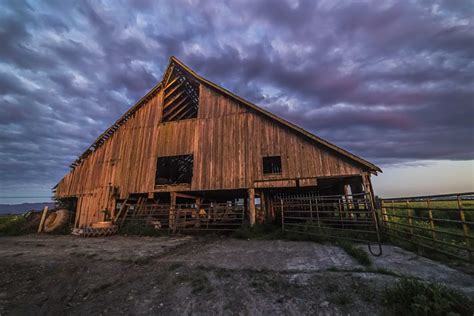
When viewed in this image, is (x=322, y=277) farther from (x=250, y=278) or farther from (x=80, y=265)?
(x=80, y=265)

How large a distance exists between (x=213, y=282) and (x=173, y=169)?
54.5ft

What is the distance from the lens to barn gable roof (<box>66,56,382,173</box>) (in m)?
11.2

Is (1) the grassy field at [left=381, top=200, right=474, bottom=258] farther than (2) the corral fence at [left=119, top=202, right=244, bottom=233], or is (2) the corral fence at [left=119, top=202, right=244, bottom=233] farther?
(2) the corral fence at [left=119, top=202, right=244, bottom=233]

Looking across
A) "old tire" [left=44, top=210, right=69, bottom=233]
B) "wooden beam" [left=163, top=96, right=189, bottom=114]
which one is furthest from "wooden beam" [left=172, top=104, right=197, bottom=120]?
"old tire" [left=44, top=210, right=69, bottom=233]

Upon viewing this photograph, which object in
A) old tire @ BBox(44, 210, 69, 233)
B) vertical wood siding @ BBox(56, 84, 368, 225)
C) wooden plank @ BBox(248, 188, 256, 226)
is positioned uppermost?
vertical wood siding @ BBox(56, 84, 368, 225)

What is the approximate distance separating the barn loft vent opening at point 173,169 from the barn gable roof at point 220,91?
4.35m

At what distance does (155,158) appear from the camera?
1505 cm

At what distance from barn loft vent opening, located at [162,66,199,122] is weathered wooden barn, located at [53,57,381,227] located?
8cm

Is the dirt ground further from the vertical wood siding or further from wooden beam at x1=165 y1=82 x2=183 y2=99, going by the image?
wooden beam at x1=165 y1=82 x2=183 y2=99

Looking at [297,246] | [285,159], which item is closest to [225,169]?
[285,159]

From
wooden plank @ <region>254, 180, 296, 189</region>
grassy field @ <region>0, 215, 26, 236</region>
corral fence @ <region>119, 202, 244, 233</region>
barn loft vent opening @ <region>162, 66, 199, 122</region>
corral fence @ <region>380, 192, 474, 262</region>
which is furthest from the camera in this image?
barn loft vent opening @ <region>162, 66, 199, 122</region>

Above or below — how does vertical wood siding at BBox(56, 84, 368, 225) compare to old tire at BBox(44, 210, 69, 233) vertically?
above

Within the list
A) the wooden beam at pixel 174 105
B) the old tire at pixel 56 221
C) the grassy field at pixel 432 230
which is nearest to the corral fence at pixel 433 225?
the grassy field at pixel 432 230

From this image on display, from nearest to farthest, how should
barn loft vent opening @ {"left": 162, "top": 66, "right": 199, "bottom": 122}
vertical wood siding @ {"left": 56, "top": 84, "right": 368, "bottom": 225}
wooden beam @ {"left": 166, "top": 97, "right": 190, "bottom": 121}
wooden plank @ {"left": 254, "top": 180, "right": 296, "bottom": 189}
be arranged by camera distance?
1. wooden plank @ {"left": 254, "top": 180, "right": 296, "bottom": 189}
2. vertical wood siding @ {"left": 56, "top": 84, "right": 368, "bottom": 225}
3. barn loft vent opening @ {"left": 162, "top": 66, "right": 199, "bottom": 122}
4. wooden beam @ {"left": 166, "top": 97, "right": 190, "bottom": 121}
